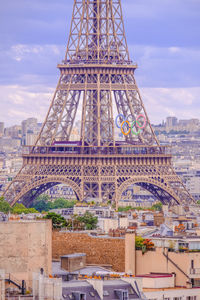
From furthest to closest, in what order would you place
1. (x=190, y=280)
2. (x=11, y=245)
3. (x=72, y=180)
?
(x=72, y=180) < (x=190, y=280) < (x=11, y=245)

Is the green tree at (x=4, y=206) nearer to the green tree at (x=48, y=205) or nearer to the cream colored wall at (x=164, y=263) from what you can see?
the green tree at (x=48, y=205)

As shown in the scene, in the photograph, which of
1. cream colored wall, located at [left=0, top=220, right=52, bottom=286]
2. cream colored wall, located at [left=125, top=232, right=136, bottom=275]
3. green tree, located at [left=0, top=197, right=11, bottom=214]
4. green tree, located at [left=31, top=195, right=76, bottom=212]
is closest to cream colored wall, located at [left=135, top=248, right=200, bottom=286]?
cream colored wall, located at [left=125, top=232, right=136, bottom=275]

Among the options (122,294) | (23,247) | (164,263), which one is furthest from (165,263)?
(122,294)

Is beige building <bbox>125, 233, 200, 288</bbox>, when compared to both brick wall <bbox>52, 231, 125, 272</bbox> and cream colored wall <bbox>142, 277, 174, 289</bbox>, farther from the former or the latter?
cream colored wall <bbox>142, 277, 174, 289</bbox>

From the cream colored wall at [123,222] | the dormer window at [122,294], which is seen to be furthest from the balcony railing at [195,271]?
the cream colored wall at [123,222]

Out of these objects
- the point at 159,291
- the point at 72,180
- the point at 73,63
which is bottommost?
the point at 159,291

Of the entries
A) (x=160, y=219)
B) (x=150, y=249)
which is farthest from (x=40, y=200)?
(x=150, y=249)

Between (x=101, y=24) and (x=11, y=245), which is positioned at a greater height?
(x=101, y=24)

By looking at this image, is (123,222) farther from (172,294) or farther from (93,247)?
(172,294)

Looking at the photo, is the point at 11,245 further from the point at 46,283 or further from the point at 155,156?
the point at 155,156
